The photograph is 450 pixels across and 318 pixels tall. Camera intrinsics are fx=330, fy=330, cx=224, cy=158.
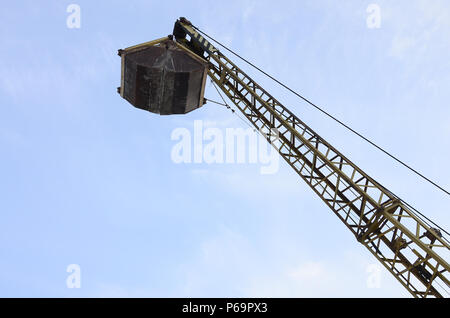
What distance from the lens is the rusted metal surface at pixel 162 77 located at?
11898mm

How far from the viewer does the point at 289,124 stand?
1452cm

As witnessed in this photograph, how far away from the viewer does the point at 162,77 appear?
1191 cm

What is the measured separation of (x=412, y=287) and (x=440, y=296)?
2.71 feet

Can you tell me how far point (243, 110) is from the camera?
16438mm

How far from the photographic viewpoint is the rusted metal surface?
11898 millimetres
